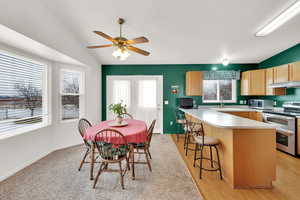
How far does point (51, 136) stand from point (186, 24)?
393cm

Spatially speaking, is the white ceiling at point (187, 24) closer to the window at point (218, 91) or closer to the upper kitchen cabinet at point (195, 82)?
the upper kitchen cabinet at point (195, 82)

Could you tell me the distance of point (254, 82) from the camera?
3.98m

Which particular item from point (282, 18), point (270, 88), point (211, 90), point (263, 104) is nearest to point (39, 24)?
point (282, 18)

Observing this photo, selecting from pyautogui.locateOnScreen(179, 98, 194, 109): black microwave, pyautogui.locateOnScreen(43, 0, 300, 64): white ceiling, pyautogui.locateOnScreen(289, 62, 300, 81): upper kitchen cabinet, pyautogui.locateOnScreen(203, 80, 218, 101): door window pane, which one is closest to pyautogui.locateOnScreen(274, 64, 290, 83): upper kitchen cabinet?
pyautogui.locateOnScreen(289, 62, 300, 81): upper kitchen cabinet

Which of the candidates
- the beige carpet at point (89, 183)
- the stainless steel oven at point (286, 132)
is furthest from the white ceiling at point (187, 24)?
the beige carpet at point (89, 183)

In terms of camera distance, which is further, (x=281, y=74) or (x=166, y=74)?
(x=166, y=74)

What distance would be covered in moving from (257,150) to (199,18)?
2431 millimetres

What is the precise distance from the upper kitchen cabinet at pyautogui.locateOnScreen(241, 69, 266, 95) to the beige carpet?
3.29 m

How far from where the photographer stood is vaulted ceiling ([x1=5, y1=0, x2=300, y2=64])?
222 cm

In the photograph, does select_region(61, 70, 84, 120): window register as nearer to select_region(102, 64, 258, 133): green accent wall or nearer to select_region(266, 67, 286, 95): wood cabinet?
select_region(102, 64, 258, 133): green accent wall

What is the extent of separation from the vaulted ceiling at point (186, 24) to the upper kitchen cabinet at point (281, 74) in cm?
61

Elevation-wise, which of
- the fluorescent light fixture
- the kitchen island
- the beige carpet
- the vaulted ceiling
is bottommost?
the beige carpet

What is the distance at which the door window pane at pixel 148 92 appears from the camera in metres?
4.50

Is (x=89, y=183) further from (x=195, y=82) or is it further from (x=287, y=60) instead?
(x=287, y=60)
